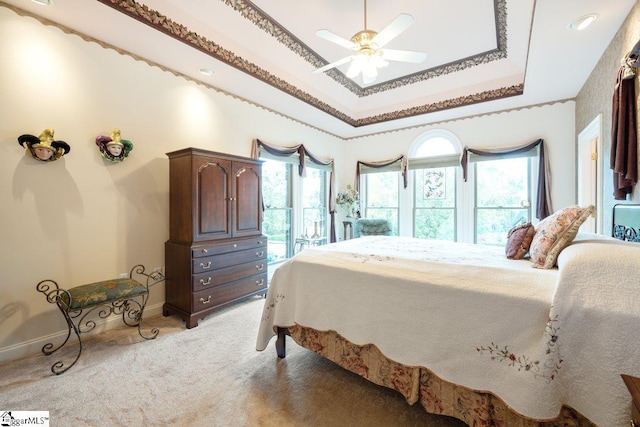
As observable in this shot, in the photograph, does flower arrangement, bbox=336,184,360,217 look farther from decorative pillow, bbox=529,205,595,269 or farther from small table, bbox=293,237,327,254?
decorative pillow, bbox=529,205,595,269

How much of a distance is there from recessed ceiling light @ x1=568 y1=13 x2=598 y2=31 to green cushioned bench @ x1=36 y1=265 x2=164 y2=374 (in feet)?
14.3

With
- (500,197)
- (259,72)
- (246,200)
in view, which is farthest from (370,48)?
(500,197)

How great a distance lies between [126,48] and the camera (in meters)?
2.70

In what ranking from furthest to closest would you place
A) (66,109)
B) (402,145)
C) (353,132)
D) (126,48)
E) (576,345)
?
1. (353,132)
2. (402,145)
3. (126,48)
4. (66,109)
5. (576,345)

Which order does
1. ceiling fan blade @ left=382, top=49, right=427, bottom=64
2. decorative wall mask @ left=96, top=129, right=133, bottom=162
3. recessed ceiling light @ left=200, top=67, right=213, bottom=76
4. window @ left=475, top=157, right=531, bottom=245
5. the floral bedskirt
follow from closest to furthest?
the floral bedskirt
ceiling fan blade @ left=382, top=49, right=427, bottom=64
decorative wall mask @ left=96, top=129, right=133, bottom=162
recessed ceiling light @ left=200, top=67, right=213, bottom=76
window @ left=475, top=157, right=531, bottom=245

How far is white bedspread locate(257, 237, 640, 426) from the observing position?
1.08 metres

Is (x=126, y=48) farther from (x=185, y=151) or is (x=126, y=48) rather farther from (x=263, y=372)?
(x=263, y=372)

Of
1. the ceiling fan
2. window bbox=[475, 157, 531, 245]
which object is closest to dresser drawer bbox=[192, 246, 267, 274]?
the ceiling fan

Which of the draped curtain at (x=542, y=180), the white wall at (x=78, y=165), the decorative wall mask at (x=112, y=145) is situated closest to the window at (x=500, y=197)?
the draped curtain at (x=542, y=180)

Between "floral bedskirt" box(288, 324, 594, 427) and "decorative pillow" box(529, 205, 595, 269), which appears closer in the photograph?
"floral bedskirt" box(288, 324, 594, 427)

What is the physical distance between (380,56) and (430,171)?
319 centimetres

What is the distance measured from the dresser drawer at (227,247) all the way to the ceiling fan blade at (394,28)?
2.50 m

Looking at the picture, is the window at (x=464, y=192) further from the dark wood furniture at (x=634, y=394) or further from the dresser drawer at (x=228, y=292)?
the dark wood furniture at (x=634, y=394)

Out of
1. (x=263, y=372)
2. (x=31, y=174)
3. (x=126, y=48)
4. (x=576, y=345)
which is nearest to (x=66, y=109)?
(x=31, y=174)
